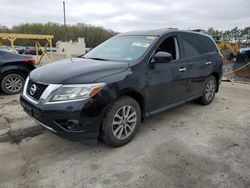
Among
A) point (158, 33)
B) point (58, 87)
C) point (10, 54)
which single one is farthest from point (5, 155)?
point (10, 54)

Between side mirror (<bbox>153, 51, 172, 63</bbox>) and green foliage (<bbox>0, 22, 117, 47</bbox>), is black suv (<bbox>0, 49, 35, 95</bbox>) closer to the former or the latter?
side mirror (<bbox>153, 51, 172, 63</bbox>)

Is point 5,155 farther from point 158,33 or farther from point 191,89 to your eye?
point 191,89

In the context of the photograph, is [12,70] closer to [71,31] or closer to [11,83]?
[11,83]

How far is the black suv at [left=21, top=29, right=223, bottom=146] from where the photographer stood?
2.62 meters

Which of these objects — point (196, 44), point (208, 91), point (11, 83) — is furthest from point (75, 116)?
point (11, 83)

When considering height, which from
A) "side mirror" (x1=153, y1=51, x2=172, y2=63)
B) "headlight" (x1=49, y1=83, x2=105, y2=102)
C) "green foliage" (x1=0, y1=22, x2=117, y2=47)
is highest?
"green foliage" (x1=0, y1=22, x2=117, y2=47)

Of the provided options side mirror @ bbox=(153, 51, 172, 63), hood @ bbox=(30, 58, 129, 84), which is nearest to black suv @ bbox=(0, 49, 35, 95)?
hood @ bbox=(30, 58, 129, 84)

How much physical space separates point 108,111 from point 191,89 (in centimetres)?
216

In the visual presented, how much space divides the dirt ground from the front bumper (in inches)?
15.2

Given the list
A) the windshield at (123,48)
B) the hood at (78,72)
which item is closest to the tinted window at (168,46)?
the windshield at (123,48)

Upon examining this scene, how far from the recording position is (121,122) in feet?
10.0

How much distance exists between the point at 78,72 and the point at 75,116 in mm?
591

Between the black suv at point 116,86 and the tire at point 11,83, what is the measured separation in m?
3.19

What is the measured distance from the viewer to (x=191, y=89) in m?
4.30
